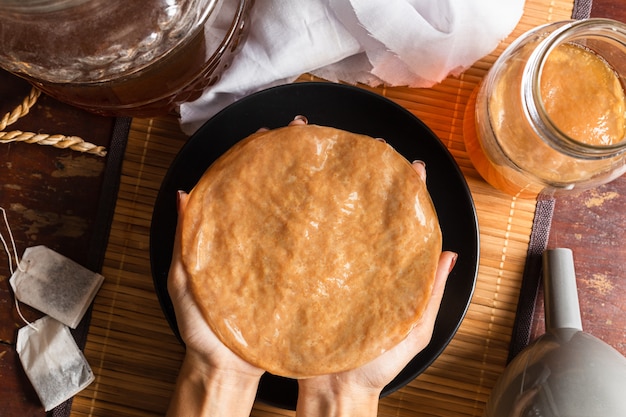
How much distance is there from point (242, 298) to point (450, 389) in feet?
1.24

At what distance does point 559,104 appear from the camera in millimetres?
827

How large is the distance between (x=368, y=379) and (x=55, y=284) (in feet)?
1.58

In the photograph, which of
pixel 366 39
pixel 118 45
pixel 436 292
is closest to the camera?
pixel 118 45

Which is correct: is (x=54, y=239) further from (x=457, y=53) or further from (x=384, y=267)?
(x=457, y=53)

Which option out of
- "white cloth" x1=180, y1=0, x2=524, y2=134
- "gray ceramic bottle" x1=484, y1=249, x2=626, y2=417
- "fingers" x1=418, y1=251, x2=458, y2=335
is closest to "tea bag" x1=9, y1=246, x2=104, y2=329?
"white cloth" x1=180, y1=0, x2=524, y2=134

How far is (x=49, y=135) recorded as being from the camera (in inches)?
38.9

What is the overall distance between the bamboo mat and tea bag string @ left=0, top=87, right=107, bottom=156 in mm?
90

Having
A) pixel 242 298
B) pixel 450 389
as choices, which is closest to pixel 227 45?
pixel 242 298

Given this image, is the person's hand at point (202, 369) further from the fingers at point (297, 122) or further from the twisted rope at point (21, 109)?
the twisted rope at point (21, 109)

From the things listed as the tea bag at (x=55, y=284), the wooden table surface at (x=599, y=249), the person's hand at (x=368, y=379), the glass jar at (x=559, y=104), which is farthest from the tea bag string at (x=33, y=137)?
the wooden table surface at (x=599, y=249)

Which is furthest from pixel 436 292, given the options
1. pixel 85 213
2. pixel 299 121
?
pixel 85 213

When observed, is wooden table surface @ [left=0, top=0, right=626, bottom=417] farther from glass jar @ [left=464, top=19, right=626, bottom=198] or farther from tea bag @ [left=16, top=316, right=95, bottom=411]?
glass jar @ [left=464, top=19, right=626, bottom=198]

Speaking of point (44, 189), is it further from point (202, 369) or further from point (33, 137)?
point (202, 369)

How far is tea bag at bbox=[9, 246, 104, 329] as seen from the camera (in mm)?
953
